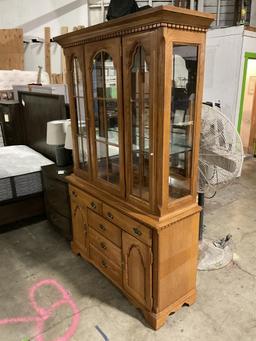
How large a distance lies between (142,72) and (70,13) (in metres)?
5.77

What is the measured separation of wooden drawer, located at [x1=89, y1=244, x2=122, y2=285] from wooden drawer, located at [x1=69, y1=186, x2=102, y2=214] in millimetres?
381

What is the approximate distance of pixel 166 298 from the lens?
187cm

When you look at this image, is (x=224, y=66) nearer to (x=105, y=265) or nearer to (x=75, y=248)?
(x=75, y=248)

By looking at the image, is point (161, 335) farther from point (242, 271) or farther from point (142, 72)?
point (142, 72)

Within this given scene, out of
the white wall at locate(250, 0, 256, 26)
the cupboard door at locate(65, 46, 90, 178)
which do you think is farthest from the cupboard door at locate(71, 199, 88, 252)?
the white wall at locate(250, 0, 256, 26)

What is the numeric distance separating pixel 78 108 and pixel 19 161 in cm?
143

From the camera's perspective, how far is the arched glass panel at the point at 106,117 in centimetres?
182

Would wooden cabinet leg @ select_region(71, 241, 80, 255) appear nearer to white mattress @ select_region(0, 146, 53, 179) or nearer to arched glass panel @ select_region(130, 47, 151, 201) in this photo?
white mattress @ select_region(0, 146, 53, 179)

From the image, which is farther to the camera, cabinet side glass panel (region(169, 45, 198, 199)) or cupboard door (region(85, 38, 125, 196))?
cupboard door (region(85, 38, 125, 196))

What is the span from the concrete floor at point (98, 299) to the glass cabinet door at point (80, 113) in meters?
0.92

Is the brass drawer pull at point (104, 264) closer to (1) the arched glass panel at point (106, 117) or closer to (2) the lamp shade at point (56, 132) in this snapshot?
(1) the arched glass panel at point (106, 117)

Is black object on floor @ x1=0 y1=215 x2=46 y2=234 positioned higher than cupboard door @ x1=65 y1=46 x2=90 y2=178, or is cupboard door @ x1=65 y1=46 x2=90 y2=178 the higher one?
cupboard door @ x1=65 y1=46 x2=90 y2=178

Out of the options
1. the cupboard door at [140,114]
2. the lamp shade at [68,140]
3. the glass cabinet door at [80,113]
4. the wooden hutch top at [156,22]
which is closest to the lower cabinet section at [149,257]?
the cupboard door at [140,114]

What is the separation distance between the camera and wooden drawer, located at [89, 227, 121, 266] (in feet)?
6.79
